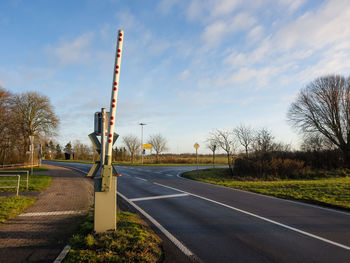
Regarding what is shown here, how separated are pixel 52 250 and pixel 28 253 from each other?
0.37 m

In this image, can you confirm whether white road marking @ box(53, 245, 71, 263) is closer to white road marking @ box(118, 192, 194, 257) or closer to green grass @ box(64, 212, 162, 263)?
green grass @ box(64, 212, 162, 263)

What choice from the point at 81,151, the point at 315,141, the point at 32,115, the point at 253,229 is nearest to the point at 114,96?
the point at 253,229

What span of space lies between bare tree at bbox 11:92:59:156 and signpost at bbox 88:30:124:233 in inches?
1262

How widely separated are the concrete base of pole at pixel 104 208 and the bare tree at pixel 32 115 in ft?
106

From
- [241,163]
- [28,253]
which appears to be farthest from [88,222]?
[241,163]

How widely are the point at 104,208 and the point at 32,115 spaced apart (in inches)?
1367

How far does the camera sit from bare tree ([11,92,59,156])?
31.4 meters

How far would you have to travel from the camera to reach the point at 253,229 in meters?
5.43

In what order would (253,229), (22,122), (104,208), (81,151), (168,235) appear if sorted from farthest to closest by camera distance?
(81,151) → (22,122) → (253,229) → (168,235) → (104,208)

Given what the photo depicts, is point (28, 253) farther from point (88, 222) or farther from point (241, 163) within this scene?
point (241, 163)

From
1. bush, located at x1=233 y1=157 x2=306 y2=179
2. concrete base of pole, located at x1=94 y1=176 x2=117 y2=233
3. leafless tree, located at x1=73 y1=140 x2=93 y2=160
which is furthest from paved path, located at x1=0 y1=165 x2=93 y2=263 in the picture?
leafless tree, located at x1=73 y1=140 x2=93 y2=160

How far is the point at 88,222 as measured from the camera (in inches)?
218

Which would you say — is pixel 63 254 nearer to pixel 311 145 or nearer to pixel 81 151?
pixel 311 145

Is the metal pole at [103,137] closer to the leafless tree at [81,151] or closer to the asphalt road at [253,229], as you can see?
the asphalt road at [253,229]
